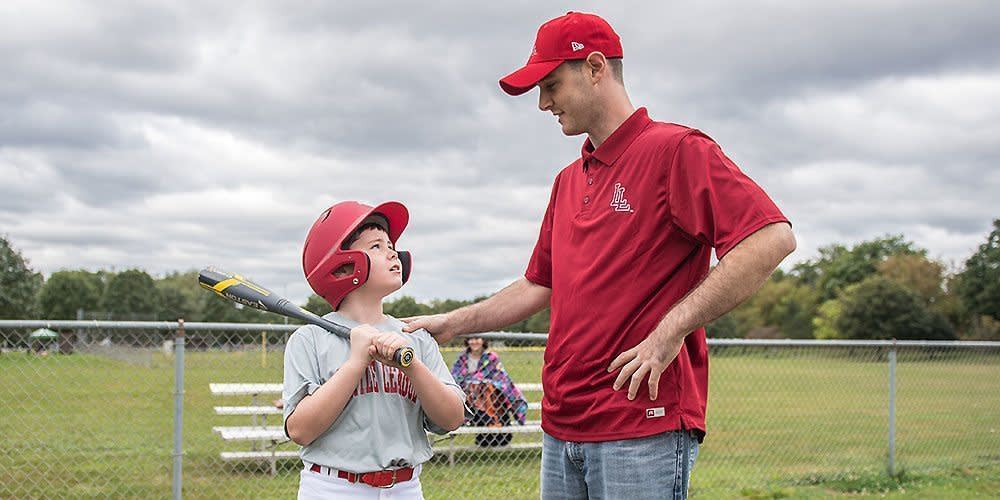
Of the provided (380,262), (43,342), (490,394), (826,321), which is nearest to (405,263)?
(380,262)

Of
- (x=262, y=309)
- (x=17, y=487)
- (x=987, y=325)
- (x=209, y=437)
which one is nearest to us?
(x=262, y=309)

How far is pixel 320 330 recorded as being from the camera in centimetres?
280

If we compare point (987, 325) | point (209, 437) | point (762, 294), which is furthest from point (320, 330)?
point (762, 294)

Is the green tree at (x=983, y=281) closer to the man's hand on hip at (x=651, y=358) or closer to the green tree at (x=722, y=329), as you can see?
the green tree at (x=722, y=329)

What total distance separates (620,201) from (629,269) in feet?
0.68

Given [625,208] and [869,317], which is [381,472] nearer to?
[625,208]

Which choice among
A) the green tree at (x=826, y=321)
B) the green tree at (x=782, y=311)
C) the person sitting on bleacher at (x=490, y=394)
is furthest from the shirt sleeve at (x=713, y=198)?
the green tree at (x=782, y=311)

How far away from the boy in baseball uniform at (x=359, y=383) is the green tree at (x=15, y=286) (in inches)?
1594

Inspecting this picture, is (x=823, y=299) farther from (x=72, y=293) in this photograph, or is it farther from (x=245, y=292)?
(x=245, y=292)

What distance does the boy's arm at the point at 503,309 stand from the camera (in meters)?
3.29

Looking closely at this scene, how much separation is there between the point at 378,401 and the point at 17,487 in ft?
18.7

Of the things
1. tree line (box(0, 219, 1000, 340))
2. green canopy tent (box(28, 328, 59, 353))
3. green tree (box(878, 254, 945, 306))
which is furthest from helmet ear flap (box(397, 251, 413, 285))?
green tree (box(878, 254, 945, 306))

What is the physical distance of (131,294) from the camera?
66.9 m

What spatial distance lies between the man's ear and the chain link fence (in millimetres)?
2829
